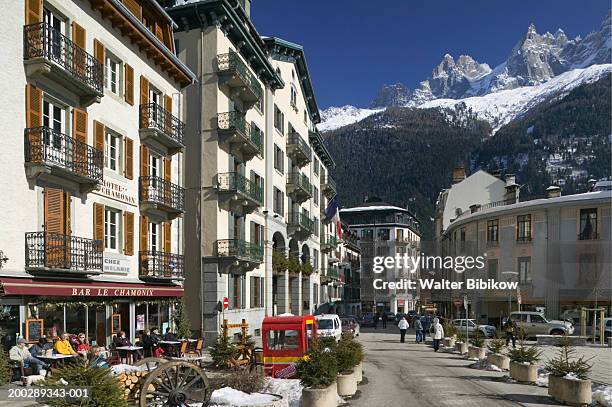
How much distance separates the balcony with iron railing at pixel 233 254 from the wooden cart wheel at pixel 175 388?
21.9m

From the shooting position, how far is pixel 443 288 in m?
74.9

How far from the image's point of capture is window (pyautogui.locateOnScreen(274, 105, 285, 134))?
153 ft

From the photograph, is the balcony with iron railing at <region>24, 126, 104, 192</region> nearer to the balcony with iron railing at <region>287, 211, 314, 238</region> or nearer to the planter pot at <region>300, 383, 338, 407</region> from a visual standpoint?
the planter pot at <region>300, 383, 338, 407</region>

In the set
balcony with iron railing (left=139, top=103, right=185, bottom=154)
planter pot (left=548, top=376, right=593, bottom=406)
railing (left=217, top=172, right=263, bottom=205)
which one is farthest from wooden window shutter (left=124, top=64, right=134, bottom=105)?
planter pot (left=548, top=376, right=593, bottom=406)

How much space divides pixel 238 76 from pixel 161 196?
33.3 feet

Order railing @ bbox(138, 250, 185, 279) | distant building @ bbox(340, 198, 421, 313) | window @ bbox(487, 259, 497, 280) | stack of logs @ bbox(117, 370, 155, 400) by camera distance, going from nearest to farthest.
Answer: stack of logs @ bbox(117, 370, 155, 400) → railing @ bbox(138, 250, 185, 279) → window @ bbox(487, 259, 497, 280) → distant building @ bbox(340, 198, 421, 313)

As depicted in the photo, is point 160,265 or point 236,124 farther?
point 236,124

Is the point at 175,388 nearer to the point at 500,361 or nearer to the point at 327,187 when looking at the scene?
the point at 500,361

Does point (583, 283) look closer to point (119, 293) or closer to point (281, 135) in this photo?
point (281, 135)

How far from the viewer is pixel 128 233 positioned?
992 inches

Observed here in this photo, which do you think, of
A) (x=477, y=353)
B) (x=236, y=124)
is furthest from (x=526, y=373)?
(x=236, y=124)

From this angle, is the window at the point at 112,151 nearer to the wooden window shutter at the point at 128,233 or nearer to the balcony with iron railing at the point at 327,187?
the wooden window shutter at the point at 128,233

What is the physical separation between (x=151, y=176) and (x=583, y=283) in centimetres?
3835

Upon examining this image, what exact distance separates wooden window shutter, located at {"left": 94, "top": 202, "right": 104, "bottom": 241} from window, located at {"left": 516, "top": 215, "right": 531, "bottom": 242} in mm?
41377
